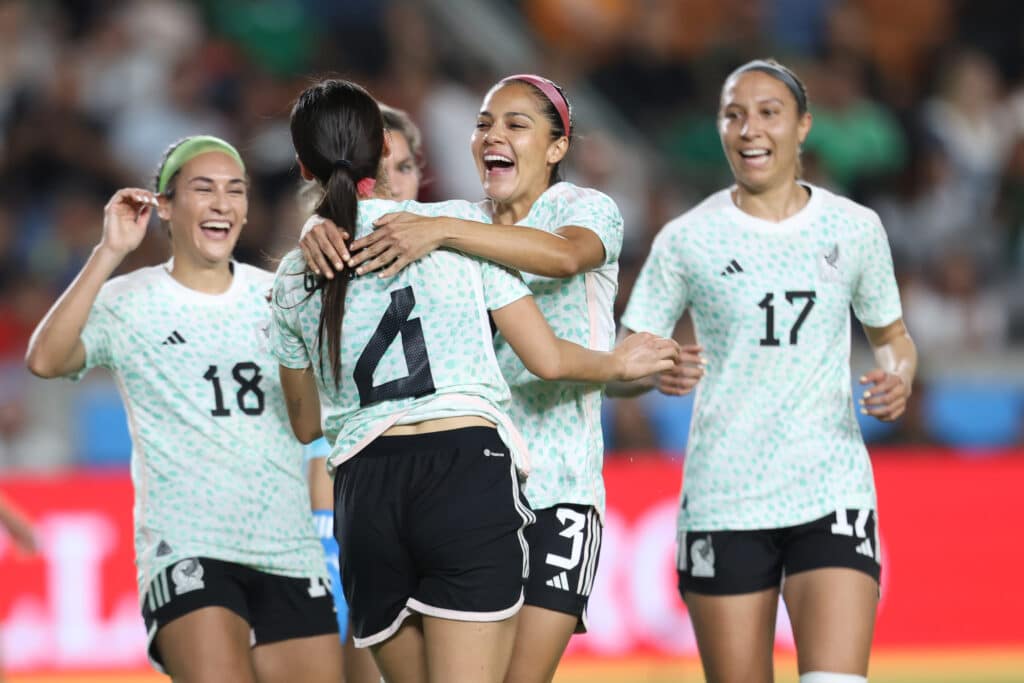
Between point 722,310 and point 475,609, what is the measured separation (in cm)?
A: 181

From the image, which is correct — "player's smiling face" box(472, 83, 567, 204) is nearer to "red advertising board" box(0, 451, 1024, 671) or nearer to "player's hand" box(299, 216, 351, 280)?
"player's hand" box(299, 216, 351, 280)

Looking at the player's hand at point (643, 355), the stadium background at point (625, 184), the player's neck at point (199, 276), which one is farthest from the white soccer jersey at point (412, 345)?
the stadium background at point (625, 184)

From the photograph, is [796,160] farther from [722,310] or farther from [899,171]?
[899,171]

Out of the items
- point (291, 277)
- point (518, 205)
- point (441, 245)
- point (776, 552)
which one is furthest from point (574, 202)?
point (776, 552)

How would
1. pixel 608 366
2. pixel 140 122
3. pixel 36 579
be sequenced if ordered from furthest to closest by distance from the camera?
1. pixel 140 122
2. pixel 36 579
3. pixel 608 366

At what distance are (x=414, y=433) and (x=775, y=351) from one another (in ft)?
5.54

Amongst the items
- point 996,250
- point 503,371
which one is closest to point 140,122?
point 996,250

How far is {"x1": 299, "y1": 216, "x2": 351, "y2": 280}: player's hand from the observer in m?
4.07

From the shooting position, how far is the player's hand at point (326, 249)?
4.07 m

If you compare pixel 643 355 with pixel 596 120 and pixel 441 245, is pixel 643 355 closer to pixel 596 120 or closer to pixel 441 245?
pixel 441 245

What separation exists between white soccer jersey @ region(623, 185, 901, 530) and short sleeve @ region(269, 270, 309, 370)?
1.53 m

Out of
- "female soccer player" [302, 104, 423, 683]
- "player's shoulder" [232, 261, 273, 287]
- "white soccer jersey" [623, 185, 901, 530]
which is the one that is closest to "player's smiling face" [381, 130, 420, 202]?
"female soccer player" [302, 104, 423, 683]

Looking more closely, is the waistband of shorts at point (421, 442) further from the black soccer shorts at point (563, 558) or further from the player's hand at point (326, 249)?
the black soccer shorts at point (563, 558)

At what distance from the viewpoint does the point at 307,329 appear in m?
4.29
